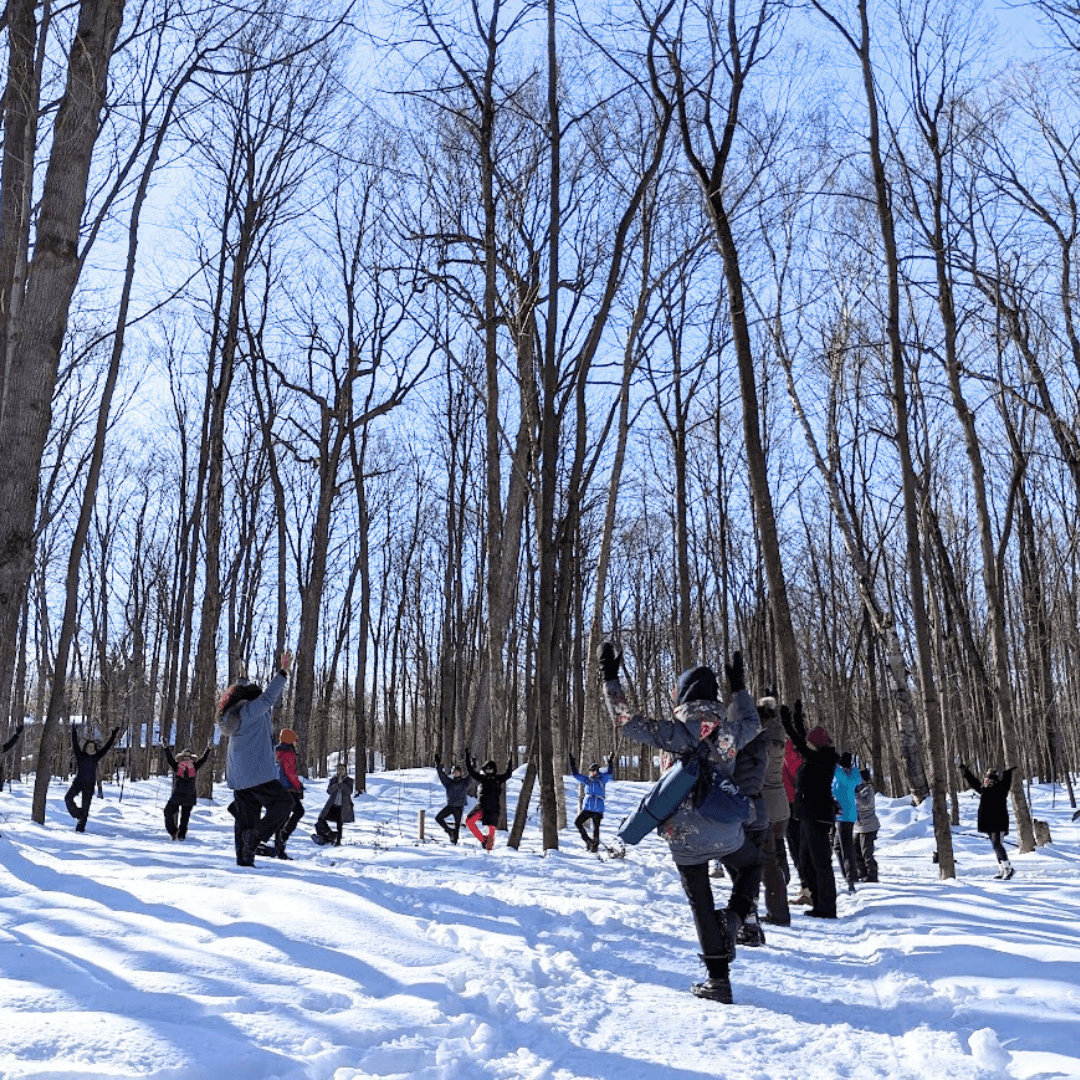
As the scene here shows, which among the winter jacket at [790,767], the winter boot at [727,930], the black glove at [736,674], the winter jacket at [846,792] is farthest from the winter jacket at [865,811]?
the winter boot at [727,930]

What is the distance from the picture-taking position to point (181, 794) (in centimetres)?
1365

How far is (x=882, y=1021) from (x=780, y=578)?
6.49 meters

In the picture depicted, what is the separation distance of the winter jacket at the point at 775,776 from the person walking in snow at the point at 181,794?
8.76 m

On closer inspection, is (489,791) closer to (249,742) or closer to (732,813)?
(249,742)

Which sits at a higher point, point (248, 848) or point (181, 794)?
point (181, 794)

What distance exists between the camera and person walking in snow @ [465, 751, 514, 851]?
13688 mm

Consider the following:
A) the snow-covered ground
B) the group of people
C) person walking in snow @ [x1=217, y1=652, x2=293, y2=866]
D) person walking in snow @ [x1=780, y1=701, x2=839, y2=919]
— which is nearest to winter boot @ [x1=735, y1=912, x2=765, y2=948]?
the group of people

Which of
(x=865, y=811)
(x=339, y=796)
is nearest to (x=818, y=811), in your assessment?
(x=865, y=811)

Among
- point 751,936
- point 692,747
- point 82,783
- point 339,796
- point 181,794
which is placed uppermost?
point 692,747

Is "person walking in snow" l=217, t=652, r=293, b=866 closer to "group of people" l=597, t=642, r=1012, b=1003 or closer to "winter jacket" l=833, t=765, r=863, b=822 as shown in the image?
"group of people" l=597, t=642, r=1012, b=1003

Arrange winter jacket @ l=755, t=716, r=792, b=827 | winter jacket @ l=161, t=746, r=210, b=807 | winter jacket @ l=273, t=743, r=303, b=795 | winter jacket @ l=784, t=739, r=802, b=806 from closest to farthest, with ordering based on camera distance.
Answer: winter jacket @ l=755, t=716, r=792, b=827 → winter jacket @ l=784, t=739, r=802, b=806 → winter jacket @ l=273, t=743, r=303, b=795 → winter jacket @ l=161, t=746, r=210, b=807

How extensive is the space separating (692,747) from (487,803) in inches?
372

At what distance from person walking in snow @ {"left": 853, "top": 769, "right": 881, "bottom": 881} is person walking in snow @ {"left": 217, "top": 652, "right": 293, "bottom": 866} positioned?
6.87m

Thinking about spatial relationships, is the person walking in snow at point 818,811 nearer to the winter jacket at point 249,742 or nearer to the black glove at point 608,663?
the black glove at point 608,663
